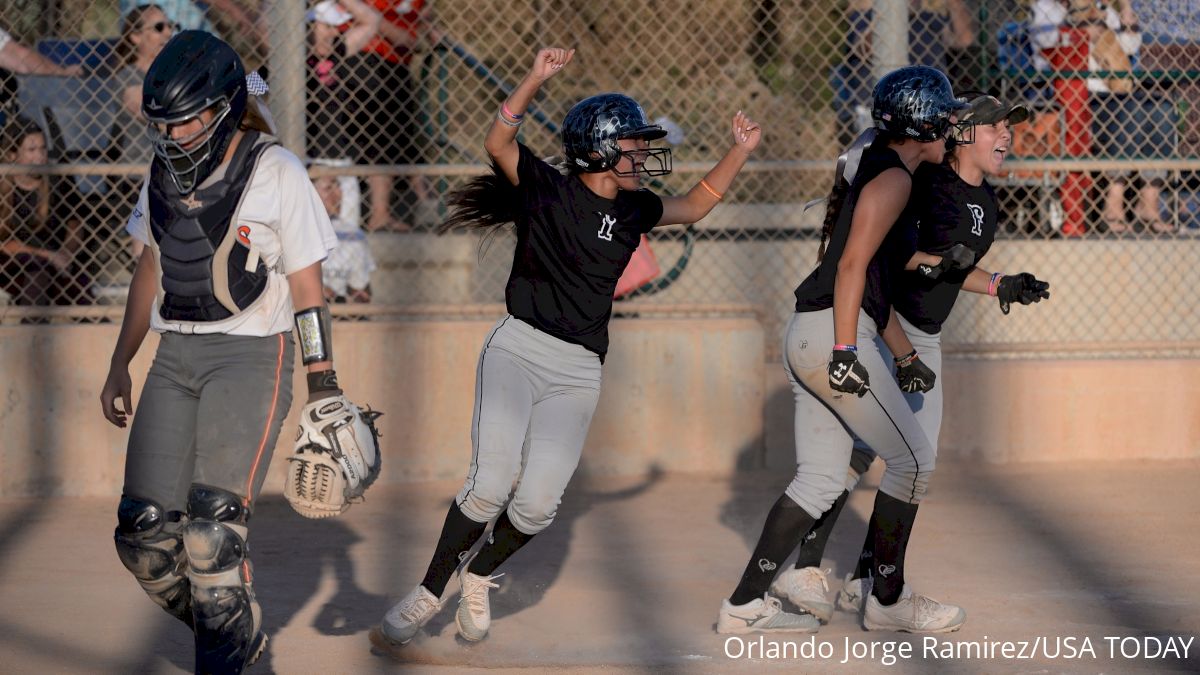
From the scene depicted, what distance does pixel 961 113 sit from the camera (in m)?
5.11

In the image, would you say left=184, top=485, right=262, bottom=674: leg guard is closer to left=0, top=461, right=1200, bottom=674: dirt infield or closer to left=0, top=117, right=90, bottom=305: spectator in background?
left=0, top=461, right=1200, bottom=674: dirt infield

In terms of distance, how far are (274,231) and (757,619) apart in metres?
2.10

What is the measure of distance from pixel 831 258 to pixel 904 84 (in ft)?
2.04

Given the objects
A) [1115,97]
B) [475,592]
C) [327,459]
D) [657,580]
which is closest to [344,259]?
[657,580]

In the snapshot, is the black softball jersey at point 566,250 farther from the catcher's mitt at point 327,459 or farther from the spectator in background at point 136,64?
the spectator in background at point 136,64

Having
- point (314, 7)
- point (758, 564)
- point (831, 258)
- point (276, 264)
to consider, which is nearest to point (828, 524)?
point (758, 564)

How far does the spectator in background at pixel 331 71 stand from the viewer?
27.4 ft

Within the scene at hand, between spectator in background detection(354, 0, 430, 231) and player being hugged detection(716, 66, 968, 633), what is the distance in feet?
12.9

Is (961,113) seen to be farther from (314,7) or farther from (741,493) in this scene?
(314,7)

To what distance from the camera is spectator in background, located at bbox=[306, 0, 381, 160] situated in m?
8.34

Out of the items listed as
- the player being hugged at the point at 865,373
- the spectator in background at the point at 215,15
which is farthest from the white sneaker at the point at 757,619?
the spectator in background at the point at 215,15

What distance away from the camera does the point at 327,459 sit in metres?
4.04

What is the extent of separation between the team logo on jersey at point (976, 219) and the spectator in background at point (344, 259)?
12.9ft

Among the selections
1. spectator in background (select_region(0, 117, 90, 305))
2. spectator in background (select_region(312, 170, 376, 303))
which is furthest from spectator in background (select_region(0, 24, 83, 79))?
spectator in background (select_region(312, 170, 376, 303))
